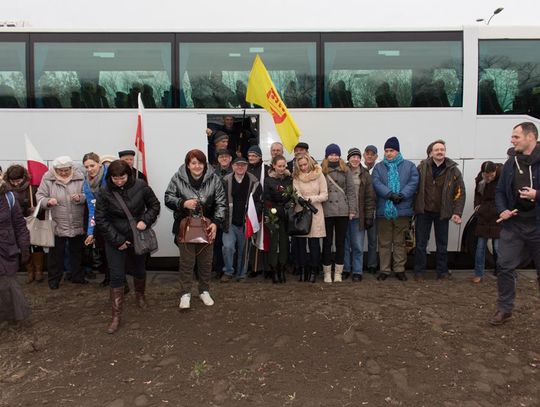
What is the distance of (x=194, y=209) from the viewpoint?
5.43 metres

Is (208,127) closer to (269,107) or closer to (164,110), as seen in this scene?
(164,110)

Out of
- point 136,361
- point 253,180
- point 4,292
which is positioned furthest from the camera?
point 253,180

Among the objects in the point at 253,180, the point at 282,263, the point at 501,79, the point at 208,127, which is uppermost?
the point at 501,79

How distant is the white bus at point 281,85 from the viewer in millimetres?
7352

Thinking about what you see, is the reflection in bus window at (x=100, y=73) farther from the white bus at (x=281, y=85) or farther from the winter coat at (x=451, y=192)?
the winter coat at (x=451, y=192)

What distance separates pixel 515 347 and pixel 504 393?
3.03 ft

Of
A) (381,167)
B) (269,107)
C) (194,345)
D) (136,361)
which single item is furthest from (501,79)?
(136,361)

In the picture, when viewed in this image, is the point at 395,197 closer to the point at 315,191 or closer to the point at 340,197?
the point at 340,197

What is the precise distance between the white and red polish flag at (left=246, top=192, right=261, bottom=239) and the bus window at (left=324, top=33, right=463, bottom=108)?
2132 mm

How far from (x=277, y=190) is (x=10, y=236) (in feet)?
10.6

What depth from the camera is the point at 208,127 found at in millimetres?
7648

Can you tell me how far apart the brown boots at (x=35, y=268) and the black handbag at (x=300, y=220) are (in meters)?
3.70

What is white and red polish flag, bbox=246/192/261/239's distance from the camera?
6453 mm

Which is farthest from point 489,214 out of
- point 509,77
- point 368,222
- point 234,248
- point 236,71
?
point 236,71
